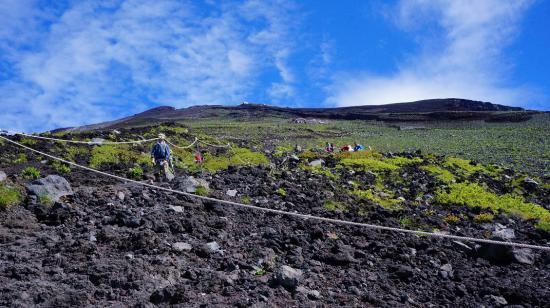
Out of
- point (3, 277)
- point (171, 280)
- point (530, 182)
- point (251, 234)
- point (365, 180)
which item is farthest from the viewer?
point (530, 182)

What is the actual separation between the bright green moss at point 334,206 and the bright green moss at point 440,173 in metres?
7.05

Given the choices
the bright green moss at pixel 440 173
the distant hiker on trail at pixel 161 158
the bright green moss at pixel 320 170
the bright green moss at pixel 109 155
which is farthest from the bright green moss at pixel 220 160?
the bright green moss at pixel 440 173

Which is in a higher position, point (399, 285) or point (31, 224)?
point (31, 224)

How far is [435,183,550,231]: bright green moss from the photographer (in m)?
13.2

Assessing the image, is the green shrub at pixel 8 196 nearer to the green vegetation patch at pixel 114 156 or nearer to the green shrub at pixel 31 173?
the green shrub at pixel 31 173

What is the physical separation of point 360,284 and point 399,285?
2.04 ft

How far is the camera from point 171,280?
6.04 metres

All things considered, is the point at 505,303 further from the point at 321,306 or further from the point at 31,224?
the point at 31,224

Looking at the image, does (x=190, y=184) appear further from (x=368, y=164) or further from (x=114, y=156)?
(x=368, y=164)

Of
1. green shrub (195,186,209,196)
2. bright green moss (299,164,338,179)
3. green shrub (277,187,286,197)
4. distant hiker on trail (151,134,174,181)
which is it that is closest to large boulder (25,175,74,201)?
green shrub (195,186,209,196)

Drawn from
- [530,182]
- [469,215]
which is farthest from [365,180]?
[530,182]

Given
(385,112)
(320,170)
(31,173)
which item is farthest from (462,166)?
(385,112)

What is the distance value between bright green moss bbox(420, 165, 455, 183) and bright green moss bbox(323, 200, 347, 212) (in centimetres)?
705

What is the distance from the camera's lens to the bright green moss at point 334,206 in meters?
11.5
